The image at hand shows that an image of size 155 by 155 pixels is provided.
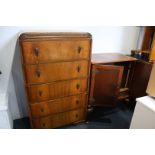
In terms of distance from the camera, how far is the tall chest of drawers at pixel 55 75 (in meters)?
1.31

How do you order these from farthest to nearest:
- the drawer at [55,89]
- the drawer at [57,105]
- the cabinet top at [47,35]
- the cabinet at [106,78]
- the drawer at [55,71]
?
the cabinet at [106,78], the drawer at [57,105], the drawer at [55,89], the drawer at [55,71], the cabinet top at [47,35]

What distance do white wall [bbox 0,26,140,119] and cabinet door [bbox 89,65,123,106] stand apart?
0.44 metres

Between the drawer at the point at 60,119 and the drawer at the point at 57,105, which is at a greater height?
the drawer at the point at 57,105

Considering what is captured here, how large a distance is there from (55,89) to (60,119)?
0.44 m

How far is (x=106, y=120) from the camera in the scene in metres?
2.05

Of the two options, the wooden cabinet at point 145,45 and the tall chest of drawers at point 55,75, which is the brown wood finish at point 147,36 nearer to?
the wooden cabinet at point 145,45

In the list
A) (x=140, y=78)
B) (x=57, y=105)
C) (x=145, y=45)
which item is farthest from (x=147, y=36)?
(x=57, y=105)

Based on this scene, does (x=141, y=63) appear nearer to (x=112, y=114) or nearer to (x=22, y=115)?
(x=112, y=114)

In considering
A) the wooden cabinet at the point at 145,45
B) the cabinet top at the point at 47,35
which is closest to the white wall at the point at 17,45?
the wooden cabinet at the point at 145,45

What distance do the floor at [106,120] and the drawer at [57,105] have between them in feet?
1.06

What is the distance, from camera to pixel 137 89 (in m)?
2.09

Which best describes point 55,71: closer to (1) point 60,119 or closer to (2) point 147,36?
(1) point 60,119

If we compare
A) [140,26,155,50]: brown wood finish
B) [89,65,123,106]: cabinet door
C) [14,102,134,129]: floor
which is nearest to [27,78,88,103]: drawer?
[89,65,123,106]: cabinet door

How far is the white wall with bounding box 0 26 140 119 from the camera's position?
1.58m
